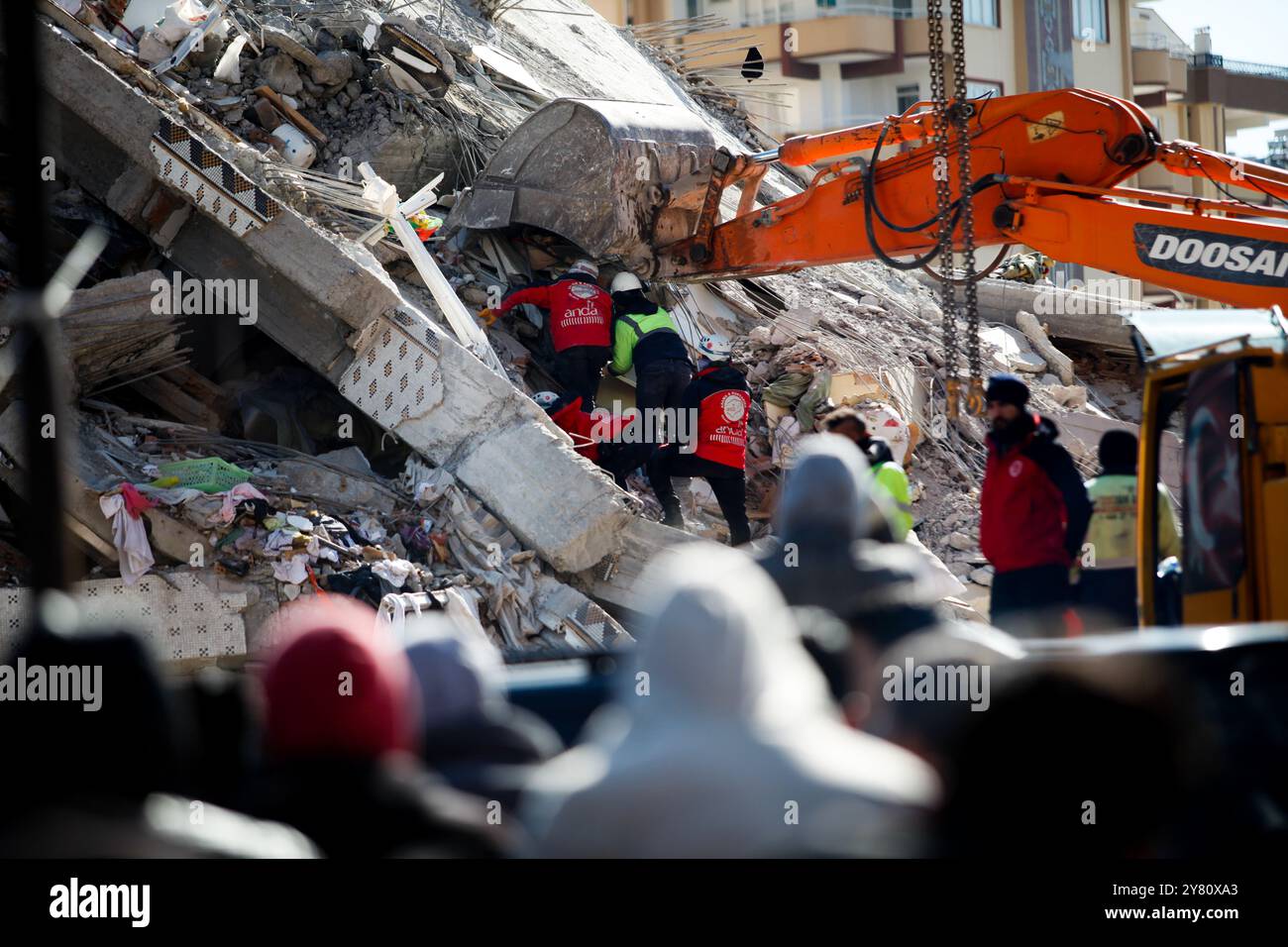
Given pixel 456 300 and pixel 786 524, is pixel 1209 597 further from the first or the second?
pixel 456 300

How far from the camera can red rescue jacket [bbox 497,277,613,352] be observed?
1030 cm

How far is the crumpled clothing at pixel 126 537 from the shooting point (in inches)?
316

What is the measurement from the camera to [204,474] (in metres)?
8.60

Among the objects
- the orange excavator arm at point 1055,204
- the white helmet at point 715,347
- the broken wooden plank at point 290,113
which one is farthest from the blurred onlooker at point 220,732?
the broken wooden plank at point 290,113

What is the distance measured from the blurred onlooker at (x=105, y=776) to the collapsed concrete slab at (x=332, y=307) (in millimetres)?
5883

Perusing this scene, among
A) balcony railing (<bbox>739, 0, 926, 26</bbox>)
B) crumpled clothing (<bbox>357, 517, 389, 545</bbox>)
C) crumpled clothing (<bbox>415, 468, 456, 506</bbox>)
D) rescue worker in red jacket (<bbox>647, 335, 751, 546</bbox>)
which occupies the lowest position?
crumpled clothing (<bbox>357, 517, 389, 545</bbox>)

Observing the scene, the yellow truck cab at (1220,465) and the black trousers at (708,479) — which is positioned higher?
the black trousers at (708,479)

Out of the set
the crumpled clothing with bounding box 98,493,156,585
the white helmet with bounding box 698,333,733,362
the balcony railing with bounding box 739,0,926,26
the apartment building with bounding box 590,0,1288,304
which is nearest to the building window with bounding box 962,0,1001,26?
the apartment building with bounding box 590,0,1288,304

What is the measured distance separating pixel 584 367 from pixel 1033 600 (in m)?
5.11

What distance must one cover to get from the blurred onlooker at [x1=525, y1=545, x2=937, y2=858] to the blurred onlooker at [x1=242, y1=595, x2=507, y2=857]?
0.30 metres

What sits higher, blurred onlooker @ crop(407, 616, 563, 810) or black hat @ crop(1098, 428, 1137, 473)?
black hat @ crop(1098, 428, 1137, 473)

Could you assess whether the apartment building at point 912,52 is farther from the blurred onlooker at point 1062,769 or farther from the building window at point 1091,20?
the blurred onlooker at point 1062,769

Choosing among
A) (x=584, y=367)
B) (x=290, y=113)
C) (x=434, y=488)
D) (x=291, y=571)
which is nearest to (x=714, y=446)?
(x=584, y=367)

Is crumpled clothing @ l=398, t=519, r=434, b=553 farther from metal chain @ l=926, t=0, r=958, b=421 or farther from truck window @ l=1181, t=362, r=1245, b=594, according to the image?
truck window @ l=1181, t=362, r=1245, b=594
